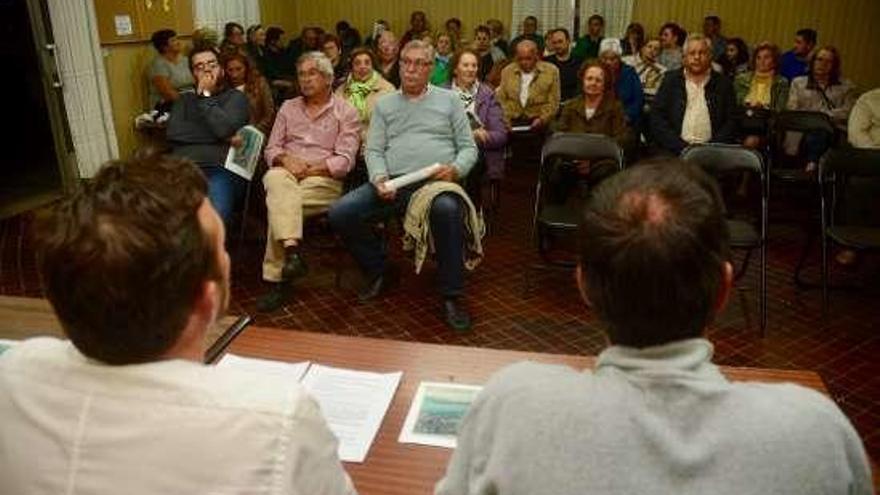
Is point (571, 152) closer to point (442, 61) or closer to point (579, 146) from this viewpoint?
point (579, 146)

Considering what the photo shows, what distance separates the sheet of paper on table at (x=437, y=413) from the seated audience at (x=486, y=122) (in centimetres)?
295

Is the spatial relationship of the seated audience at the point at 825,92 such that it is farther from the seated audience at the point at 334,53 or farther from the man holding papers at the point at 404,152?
the seated audience at the point at 334,53

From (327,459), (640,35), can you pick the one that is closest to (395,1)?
(640,35)

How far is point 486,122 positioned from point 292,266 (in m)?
1.82

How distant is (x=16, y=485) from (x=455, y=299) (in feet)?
9.40

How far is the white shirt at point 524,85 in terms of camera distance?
591 cm

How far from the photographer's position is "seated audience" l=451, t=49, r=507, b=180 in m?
4.68

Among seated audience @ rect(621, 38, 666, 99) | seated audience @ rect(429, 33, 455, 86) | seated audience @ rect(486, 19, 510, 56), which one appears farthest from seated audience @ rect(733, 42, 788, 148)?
seated audience @ rect(486, 19, 510, 56)

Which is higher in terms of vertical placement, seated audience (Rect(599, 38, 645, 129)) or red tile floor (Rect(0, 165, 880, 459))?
seated audience (Rect(599, 38, 645, 129))

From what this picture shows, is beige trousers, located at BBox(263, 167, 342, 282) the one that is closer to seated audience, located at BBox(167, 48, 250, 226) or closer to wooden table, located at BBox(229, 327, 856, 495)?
seated audience, located at BBox(167, 48, 250, 226)

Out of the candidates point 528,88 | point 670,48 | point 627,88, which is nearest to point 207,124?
point 528,88

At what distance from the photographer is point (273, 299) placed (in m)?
3.85

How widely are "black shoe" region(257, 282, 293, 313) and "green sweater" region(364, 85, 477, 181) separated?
82 cm

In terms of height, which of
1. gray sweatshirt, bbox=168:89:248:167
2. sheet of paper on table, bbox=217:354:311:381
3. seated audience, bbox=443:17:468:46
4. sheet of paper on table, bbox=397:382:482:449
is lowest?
sheet of paper on table, bbox=397:382:482:449
